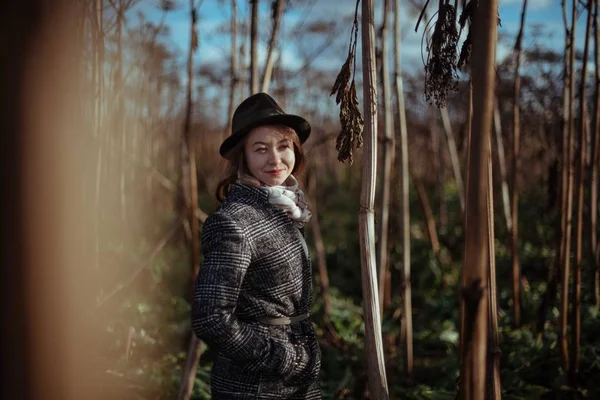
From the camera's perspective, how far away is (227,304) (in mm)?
1442

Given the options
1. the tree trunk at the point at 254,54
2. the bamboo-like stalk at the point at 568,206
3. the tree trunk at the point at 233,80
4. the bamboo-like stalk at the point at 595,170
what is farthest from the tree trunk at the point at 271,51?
the bamboo-like stalk at the point at 595,170

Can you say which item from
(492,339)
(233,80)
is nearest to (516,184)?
(233,80)

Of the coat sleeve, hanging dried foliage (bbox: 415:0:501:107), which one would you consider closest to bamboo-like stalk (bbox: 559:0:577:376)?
hanging dried foliage (bbox: 415:0:501:107)

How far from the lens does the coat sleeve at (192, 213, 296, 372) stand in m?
1.43

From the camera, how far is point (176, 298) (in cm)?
448

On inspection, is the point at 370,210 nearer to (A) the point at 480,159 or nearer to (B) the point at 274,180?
(B) the point at 274,180

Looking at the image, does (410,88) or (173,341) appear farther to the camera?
(410,88)

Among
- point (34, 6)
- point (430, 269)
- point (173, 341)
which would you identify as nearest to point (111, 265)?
point (173, 341)

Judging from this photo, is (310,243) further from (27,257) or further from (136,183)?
(27,257)

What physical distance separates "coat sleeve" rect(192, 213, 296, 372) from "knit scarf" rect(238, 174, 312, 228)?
6.9 inches

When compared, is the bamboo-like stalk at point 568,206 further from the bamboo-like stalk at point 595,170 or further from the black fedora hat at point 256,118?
the black fedora hat at point 256,118

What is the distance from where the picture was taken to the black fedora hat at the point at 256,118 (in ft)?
5.40

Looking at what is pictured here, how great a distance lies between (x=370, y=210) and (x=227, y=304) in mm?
490

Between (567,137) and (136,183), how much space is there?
13.9 ft
